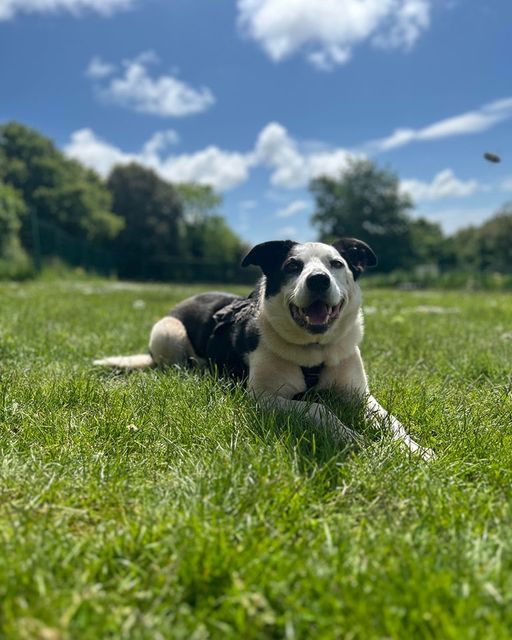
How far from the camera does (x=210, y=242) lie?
5078 cm

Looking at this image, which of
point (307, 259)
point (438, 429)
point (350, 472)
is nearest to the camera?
point (350, 472)

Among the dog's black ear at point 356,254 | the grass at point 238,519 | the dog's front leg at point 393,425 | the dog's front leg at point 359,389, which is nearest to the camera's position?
the grass at point 238,519

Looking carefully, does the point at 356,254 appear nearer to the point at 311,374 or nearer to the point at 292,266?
the point at 292,266

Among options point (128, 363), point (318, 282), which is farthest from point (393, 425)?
point (128, 363)

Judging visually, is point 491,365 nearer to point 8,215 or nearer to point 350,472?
point 350,472

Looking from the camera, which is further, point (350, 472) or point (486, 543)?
point (350, 472)

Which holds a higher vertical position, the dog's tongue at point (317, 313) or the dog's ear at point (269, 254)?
the dog's ear at point (269, 254)

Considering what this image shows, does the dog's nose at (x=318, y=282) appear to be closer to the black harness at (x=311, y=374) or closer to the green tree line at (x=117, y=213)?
the black harness at (x=311, y=374)

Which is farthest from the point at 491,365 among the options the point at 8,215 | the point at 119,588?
the point at 8,215

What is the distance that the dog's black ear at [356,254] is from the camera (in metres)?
3.52

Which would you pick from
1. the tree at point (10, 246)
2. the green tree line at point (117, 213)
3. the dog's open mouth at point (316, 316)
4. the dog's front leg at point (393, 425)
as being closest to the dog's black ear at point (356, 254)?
the dog's open mouth at point (316, 316)

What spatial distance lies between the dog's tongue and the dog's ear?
1.65 feet

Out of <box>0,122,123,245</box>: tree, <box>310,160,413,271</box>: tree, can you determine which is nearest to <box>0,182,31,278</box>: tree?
<box>0,122,123,245</box>: tree

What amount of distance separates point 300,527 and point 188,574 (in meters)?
0.44
